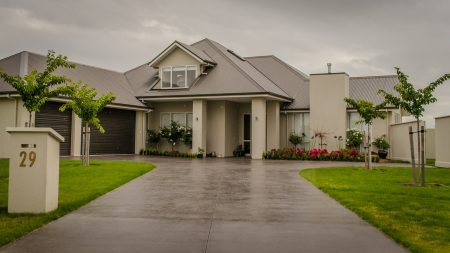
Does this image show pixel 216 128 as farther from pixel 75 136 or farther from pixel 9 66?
pixel 9 66

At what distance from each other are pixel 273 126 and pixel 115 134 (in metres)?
9.50

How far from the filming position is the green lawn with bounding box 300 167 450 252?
6504 mm

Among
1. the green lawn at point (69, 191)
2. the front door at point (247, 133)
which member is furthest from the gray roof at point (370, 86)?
the green lawn at point (69, 191)

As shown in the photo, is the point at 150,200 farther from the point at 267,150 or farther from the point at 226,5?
the point at 267,150

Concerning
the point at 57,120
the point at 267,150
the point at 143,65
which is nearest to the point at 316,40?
the point at 267,150

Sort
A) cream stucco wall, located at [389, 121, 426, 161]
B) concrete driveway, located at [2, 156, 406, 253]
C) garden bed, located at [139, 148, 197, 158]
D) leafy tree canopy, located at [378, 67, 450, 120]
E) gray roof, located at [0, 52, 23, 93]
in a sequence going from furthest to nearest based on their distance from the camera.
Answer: garden bed, located at [139, 148, 197, 158] < cream stucco wall, located at [389, 121, 426, 161] < gray roof, located at [0, 52, 23, 93] < leafy tree canopy, located at [378, 67, 450, 120] < concrete driveway, located at [2, 156, 406, 253]

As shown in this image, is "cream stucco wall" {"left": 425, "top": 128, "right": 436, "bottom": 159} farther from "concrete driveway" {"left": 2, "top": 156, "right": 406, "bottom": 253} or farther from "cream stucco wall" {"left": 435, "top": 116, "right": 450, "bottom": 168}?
"concrete driveway" {"left": 2, "top": 156, "right": 406, "bottom": 253}

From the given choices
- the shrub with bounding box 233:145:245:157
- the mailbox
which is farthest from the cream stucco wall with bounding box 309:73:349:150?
the mailbox

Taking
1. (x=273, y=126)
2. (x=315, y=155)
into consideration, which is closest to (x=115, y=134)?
(x=273, y=126)

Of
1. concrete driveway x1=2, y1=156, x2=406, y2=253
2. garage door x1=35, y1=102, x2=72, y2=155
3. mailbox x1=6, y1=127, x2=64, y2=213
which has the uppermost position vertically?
garage door x1=35, y1=102, x2=72, y2=155

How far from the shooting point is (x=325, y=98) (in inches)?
1065

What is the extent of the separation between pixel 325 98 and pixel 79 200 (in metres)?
20.1

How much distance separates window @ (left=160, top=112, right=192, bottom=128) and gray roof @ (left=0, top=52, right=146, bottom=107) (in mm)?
1926

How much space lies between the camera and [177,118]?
96.3ft
